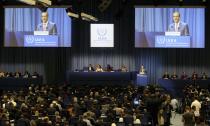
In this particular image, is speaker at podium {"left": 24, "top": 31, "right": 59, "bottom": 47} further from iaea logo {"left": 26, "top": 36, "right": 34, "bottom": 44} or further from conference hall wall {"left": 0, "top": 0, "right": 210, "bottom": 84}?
conference hall wall {"left": 0, "top": 0, "right": 210, "bottom": 84}

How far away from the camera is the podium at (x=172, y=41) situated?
1283 inches

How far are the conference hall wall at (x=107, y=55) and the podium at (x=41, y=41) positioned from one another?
1872mm

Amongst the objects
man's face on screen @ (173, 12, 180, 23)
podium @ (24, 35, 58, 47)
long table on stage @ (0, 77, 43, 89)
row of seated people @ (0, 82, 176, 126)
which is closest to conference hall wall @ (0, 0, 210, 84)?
podium @ (24, 35, 58, 47)

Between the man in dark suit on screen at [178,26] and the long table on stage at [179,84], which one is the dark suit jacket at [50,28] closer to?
the man in dark suit on screen at [178,26]

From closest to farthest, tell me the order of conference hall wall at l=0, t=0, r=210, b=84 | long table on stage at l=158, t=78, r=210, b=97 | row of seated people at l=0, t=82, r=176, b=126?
row of seated people at l=0, t=82, r=176, b=126, long table on stage at l=158, t=78, r=210, b=97, conference hall wall at l=0, t=0, r=210, b=84

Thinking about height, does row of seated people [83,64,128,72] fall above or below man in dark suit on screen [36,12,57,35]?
below

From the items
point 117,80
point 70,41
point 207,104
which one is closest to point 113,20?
point 70,41

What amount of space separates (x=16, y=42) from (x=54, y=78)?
391cm

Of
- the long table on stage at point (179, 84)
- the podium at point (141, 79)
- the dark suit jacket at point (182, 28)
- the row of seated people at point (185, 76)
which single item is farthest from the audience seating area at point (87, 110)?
the dark suit jacket at point (182, 28)

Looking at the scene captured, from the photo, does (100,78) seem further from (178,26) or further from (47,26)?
(178,26)

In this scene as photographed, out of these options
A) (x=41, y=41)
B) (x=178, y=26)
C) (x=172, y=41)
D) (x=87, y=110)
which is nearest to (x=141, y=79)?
(x=172, y=41)

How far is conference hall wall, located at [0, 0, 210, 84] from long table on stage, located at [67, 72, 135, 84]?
413cm

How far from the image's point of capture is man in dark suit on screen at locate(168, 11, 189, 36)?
3259 centimetres

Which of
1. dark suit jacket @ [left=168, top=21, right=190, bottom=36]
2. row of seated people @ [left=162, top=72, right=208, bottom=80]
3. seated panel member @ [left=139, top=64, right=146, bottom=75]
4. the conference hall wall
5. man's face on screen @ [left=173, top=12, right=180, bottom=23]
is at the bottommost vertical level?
row of seated people @ [left=162, top=72, right=208, bottom=80]
